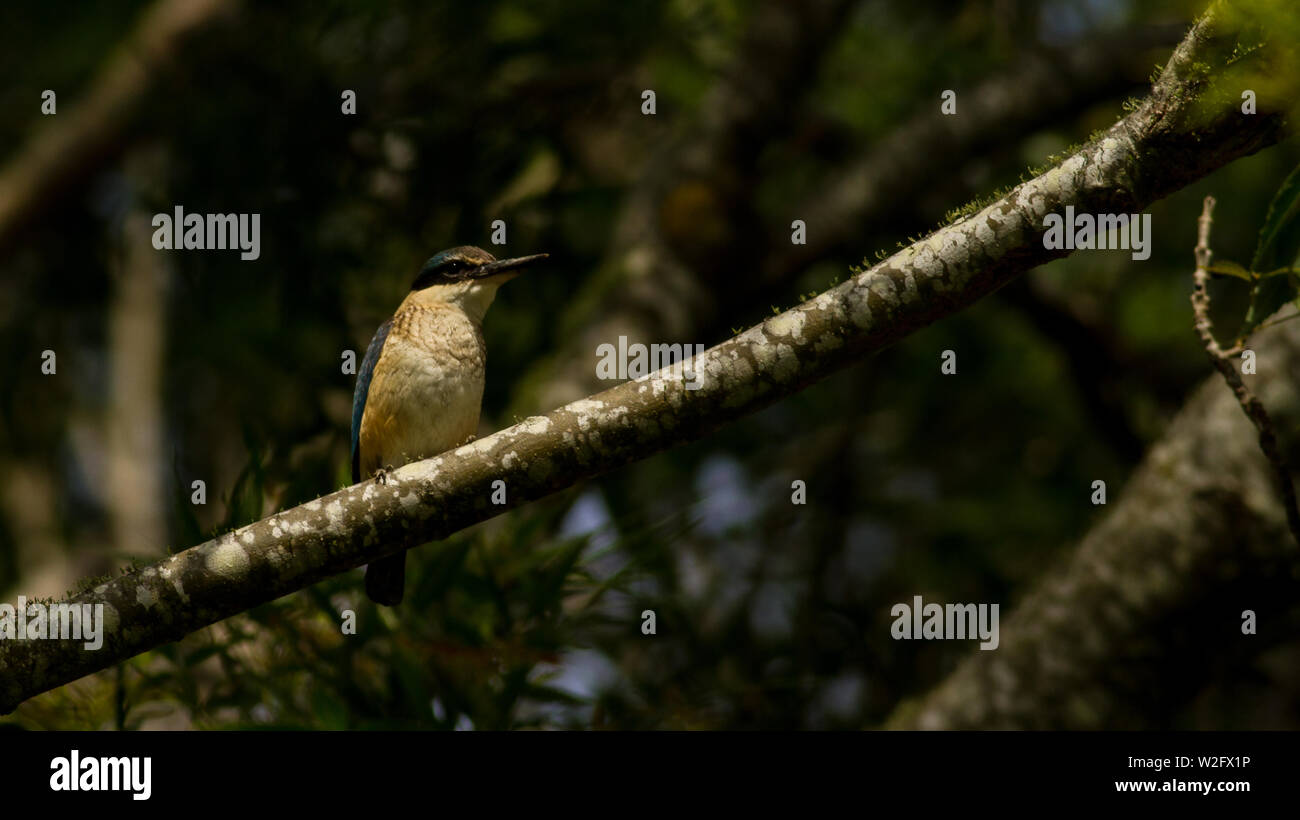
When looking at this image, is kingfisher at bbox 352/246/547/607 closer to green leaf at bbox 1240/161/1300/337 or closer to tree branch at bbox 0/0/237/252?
green leaf at bbox 1240/161/1300/337

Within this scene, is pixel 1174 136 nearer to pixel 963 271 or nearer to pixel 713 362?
pixel 963 271

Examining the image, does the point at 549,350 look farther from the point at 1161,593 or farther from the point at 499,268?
the point at 1161,593

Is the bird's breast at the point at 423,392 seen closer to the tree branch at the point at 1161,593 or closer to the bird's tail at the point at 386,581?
the bird's tail at the point at 386,581

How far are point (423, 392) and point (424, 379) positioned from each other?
0.15ft

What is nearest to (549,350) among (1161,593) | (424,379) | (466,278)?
(466,278)

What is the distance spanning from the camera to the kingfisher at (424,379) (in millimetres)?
4086

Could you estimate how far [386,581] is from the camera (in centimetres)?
421

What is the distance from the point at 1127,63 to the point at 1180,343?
5.35ft

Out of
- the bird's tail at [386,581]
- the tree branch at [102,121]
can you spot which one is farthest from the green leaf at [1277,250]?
the tree branch at [102,121]

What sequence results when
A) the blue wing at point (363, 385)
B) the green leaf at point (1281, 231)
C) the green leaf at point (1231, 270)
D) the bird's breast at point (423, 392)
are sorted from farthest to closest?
the blue wing at point (363, 385) < the bird's breast at point (423, 392) < the green leaf at point (1231, 270) < the green leaf at point (1281, 231)

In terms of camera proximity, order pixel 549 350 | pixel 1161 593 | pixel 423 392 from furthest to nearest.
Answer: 1. pixel 549 350
2. pixel 1161 593
3. pixel 423 392

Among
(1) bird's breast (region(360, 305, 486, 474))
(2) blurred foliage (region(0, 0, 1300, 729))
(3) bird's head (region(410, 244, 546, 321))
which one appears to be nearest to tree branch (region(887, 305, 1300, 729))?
(2) blurred foliage (region(0, 0, 1300, 729))

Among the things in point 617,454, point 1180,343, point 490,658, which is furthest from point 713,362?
point 1180,343

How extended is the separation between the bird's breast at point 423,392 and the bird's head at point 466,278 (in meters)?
0.18
